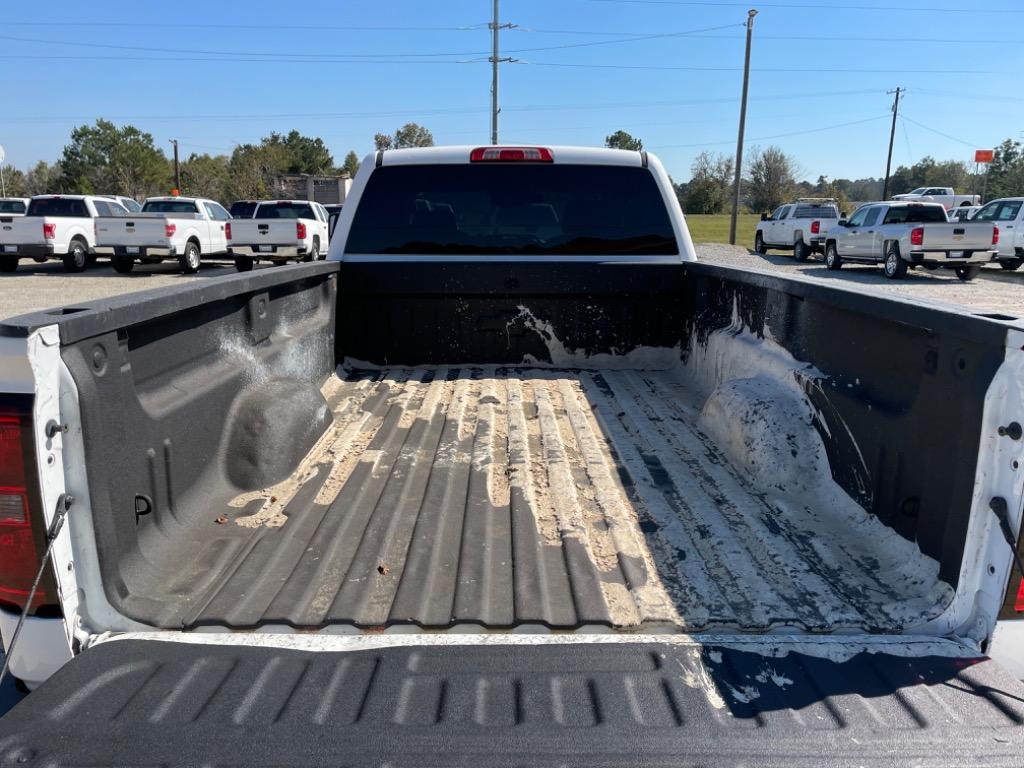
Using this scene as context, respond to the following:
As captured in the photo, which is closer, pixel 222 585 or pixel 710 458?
pixel 222 585

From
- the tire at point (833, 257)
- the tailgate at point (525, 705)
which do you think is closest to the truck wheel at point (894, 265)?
the tire at point (833, 257)

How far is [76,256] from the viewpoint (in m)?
20.7

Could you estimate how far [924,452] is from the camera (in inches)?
84.4

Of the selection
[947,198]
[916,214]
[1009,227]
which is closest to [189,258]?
[916,214]

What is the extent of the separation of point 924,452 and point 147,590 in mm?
2088

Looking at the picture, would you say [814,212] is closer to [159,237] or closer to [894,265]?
[894,265]

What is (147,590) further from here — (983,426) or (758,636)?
(983,426)

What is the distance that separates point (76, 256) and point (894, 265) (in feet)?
70.4

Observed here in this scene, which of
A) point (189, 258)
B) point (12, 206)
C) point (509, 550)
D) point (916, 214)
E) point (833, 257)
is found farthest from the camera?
point (12, 206)

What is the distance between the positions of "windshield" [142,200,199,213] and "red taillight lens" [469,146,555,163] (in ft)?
64.5

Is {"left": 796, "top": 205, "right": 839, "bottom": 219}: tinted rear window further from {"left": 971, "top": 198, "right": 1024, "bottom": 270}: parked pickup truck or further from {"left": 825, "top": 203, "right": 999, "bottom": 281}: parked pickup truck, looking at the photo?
{"left": 971, "top": 198, "right": 1024, "bottom": 270}: parked pickup truck

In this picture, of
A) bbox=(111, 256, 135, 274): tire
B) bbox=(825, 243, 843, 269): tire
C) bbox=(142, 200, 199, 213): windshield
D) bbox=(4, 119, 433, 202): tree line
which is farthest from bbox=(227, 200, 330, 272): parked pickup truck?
bbox=(4, 119, 433, 202): tree line

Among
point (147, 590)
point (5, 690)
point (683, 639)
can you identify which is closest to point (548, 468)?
point (683, 639)

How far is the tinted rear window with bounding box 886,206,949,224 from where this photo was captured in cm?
2095
